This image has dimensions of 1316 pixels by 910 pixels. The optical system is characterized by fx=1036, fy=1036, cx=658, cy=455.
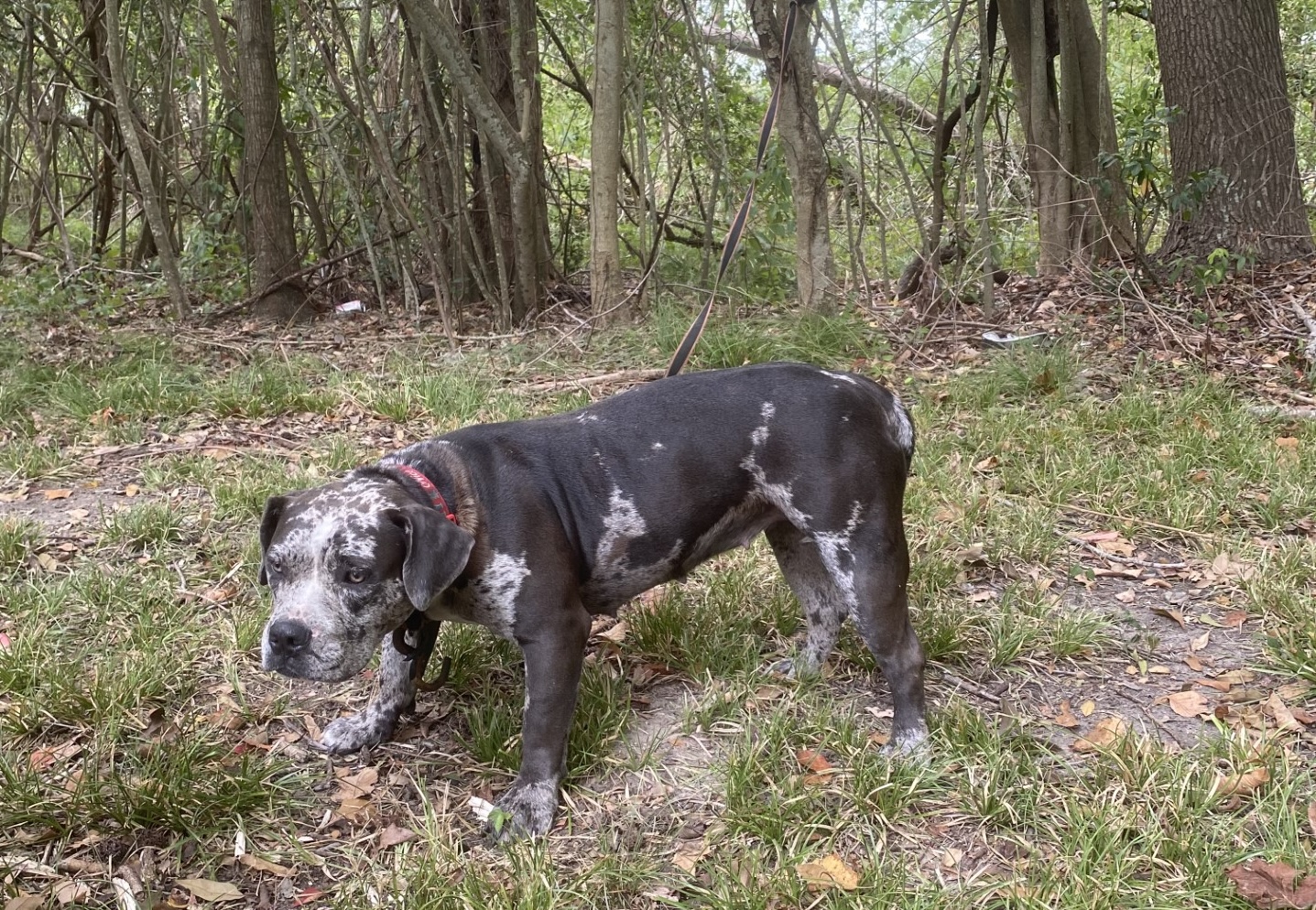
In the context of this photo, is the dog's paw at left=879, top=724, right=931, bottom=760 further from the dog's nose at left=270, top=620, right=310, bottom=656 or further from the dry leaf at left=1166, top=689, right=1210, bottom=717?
the dog's nose at left=270, top=620, right=310, bottom=656

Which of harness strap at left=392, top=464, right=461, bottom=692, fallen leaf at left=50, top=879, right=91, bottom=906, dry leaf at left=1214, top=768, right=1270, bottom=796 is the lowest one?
dry leaf at left=1214, top=768, right=1270, bottom=796

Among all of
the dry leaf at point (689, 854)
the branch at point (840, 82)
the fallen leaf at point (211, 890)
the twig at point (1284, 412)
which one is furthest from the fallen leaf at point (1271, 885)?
the branch at point (840, 82)

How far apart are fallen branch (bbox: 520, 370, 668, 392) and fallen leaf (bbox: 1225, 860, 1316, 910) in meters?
4.90

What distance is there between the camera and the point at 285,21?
A: 395 inches

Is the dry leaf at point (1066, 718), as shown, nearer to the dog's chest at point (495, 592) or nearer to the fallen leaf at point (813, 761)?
the fallen leaf at point (813, 761)

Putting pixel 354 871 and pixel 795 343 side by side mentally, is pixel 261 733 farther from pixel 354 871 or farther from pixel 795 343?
pixel 795 343

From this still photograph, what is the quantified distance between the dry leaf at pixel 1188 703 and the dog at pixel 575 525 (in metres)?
0.93

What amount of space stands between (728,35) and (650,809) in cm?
887

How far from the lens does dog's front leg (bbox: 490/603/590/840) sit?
10.5 feet

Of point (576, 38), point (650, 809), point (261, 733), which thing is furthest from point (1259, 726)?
point (576, 38)

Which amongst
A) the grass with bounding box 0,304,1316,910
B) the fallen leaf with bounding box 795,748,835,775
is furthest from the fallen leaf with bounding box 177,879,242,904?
the fallen leaf with bounding box 795,748,835,775

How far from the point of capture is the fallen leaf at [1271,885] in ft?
8.64

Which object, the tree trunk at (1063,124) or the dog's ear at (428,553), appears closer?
the dog's ear at (428,553)

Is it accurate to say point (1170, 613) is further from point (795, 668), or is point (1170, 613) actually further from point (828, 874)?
point (828, 874)
